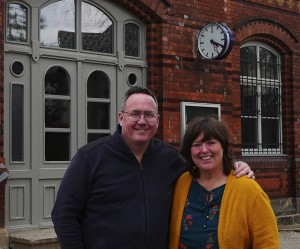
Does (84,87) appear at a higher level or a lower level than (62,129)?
higher

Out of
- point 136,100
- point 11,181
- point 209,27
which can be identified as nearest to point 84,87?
point 11,181

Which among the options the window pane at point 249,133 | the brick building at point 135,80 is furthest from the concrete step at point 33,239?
the window pane at point 249,133

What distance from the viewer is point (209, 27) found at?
9219 mm

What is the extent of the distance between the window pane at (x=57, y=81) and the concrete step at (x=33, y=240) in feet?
6.36

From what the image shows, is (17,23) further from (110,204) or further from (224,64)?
(110,204)

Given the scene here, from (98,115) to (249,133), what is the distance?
354 centimetres

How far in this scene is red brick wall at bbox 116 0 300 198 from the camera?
8.95m

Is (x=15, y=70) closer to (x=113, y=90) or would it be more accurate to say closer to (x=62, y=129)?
(x=62, y=129)

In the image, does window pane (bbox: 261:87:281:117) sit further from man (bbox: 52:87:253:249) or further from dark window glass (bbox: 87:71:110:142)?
man (bbox: 52:87:253:249)

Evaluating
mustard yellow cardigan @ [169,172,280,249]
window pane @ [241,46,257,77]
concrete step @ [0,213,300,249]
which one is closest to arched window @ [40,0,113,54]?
concrete step @ [0,213,300,249]

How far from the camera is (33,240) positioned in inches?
266

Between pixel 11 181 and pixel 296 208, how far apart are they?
595 cm

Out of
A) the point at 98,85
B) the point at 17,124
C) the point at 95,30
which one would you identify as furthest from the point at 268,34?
the point at 17,124

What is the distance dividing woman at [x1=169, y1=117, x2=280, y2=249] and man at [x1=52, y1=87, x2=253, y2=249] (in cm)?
9
